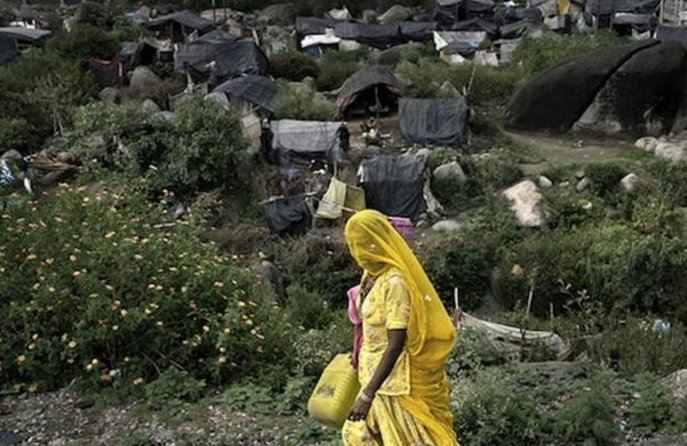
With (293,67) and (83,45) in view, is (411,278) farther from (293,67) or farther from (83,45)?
(83,45)

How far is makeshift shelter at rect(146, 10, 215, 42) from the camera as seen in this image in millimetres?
36000

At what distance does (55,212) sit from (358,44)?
2775 cm

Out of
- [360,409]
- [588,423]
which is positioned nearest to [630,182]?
[588,423]

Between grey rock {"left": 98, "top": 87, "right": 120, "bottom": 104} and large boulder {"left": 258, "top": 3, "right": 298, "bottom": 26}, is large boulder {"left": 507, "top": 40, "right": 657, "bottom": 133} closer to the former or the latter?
grey rock {"left": 98, "top": 87, "right": 120, "bottom": 104}

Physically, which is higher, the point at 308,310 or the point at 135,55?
the point at 308,310

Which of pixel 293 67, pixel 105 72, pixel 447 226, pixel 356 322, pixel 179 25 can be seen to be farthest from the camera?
pixel 179 25

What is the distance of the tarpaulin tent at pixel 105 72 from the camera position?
25.7m

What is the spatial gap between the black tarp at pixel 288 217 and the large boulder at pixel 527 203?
3.94m

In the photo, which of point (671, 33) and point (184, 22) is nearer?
point (671, 33)

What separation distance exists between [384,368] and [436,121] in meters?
16.8

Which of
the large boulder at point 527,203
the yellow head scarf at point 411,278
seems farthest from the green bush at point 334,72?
the yellow head scarf at point 411,278

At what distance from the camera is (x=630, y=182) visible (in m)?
16.6

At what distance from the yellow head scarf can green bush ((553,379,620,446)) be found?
150 centimetres

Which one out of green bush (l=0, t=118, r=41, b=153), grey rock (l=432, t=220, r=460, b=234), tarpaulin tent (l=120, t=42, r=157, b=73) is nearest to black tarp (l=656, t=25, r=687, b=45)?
grey rock (l=432, t=220, r=460, b=234)
